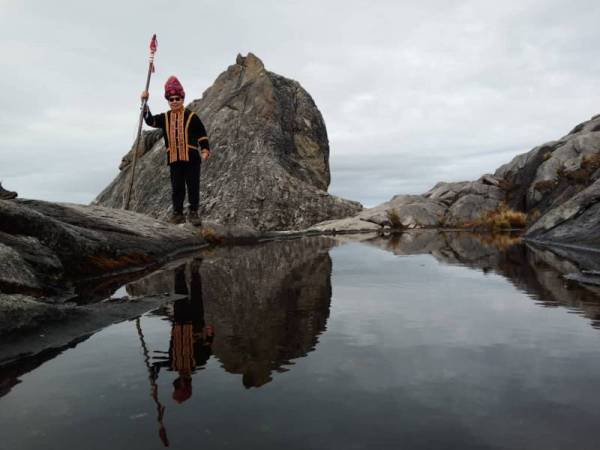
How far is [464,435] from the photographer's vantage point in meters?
1.52

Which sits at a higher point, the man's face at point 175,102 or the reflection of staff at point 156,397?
the man's face at point 175,102

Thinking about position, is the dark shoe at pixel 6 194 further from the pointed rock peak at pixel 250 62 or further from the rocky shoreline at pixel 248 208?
the pointed rock peak at pixel 250 62

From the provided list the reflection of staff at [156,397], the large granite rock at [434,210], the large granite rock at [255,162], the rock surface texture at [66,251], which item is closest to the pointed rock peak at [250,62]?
the large granite rock at [255,162]

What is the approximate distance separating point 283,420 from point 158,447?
0.43 m

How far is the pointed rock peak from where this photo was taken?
914 inches

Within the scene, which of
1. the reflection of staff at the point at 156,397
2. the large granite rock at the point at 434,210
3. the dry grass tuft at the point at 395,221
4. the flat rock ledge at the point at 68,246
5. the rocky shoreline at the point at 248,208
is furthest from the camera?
the dry grass tuft at the point at 395,221

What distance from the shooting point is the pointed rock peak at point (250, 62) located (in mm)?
23219

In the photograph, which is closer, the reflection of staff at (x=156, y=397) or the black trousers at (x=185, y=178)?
the reflection of staff at (x=156, y=397)

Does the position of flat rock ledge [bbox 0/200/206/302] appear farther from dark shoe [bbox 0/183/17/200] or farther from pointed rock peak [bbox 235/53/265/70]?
pointed rock peak [bbox 235/53/265/70]

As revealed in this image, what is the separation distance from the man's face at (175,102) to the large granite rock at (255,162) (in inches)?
336

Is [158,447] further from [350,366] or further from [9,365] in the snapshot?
[9,365]

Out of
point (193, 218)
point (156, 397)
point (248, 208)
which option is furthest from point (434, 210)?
point (156, 397)

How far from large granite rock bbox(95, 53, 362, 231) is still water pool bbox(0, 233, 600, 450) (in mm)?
14610

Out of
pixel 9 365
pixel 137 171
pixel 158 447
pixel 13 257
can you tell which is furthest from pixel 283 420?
pixel 137 171
